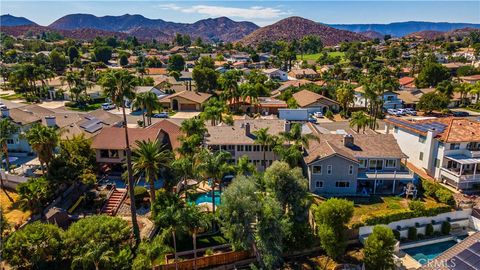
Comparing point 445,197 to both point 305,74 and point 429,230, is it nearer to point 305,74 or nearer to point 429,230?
point 429,230

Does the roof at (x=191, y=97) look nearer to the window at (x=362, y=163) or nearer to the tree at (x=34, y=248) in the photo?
the window at (x=362, y=163)

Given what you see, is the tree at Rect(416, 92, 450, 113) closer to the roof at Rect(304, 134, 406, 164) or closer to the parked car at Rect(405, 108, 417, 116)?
the parked car at Rect(405, 108, 417, 116)

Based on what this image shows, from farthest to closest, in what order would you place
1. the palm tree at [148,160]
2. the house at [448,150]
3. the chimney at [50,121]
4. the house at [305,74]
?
the house at [305,74] → the chimney at [50,121] → the house at [448,150] → the palm tree at [148,160]

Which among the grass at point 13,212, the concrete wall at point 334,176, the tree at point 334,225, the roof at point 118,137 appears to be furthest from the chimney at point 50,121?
the tree at point 334,225

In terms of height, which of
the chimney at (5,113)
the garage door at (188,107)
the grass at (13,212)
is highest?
the chimney at (5,113)

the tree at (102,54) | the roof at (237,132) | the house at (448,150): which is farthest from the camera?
the tree at (102,54)

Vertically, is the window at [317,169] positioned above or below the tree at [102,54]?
below
